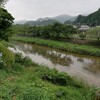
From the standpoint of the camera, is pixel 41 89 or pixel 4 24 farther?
pixel 4 24

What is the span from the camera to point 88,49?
28547 mm

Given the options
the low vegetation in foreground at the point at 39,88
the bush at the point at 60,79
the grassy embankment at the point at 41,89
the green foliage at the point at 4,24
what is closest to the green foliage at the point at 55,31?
the green foliage at the point at 4,24

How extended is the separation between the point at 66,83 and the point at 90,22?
6979cm

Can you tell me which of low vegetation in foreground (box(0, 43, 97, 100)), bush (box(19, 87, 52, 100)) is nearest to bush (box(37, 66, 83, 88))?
low vegetation in foreground (box(0, 43, 97, 100))

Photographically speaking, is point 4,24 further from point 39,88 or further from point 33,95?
point 33,95

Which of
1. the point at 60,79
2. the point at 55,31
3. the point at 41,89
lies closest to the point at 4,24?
the point at 60,79

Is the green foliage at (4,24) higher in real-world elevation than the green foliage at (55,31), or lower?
higher

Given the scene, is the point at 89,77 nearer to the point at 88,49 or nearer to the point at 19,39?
the point at 88,49

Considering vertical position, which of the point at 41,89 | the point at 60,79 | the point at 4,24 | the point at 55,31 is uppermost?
the point at 4,24

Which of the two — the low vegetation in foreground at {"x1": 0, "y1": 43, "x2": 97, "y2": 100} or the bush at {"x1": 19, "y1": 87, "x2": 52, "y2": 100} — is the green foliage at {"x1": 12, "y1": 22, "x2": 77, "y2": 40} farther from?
the bush at {"x1": 19, "y1": 87, "x2": 52, "y2": 100}

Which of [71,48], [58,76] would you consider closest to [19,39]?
[71,48]

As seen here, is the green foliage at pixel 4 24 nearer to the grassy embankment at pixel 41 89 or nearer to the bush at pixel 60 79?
the grassy embankment at pixel 41 89

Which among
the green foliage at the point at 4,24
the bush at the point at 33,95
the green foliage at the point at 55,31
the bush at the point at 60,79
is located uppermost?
the green foliage at the point at 4,24

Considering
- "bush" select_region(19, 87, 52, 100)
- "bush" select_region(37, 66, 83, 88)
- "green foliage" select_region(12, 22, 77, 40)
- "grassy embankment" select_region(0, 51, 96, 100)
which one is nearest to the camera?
"bush" select_region(19, 87, 52, 100)
